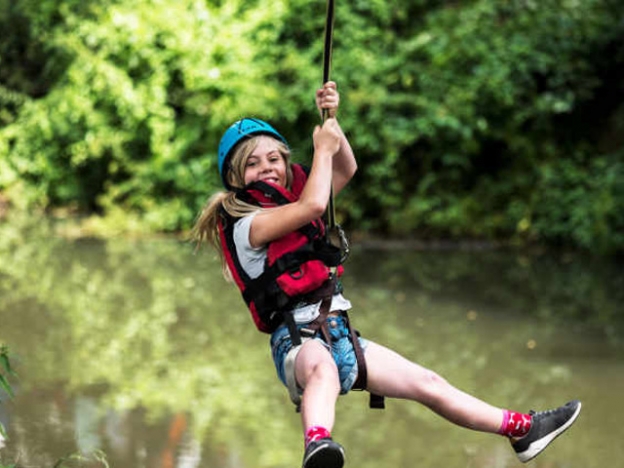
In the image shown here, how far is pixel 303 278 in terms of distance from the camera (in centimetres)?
345

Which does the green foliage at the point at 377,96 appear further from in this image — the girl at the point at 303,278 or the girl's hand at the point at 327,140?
the girl's hand at the point at 327,140

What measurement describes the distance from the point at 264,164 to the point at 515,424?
1162mm

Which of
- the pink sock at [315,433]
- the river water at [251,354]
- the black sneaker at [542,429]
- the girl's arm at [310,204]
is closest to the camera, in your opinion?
the pink sock at [315,433]

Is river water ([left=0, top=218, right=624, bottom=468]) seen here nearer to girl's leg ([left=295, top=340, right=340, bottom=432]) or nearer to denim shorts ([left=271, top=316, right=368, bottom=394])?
denim shorts ([left=271, top=316, right=368, bottom=394])

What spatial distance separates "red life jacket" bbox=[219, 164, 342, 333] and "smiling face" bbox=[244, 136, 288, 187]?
0.05 m

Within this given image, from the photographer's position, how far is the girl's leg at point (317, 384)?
3191mm

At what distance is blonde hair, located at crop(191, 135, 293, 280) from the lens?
354 centimetres

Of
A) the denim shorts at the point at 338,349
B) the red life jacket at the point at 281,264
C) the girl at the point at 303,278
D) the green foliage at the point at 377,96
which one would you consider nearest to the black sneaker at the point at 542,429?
the girl at the point at 303,278

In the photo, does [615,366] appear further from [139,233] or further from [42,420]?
[139,233]

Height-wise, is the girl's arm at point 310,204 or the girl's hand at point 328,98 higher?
the girl's hand at point 328,98

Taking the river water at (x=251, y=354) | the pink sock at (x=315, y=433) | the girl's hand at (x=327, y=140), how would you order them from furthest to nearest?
the river water at (x=251, y=354), the girl's hand at (x=327, y=140), the pink sock at (x=315, y=433)

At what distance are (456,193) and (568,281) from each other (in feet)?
9.44

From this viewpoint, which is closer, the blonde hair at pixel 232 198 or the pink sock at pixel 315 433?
the pink sock at pixel 315 433

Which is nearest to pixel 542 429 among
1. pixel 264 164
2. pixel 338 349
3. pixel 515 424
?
pixel 515 424
